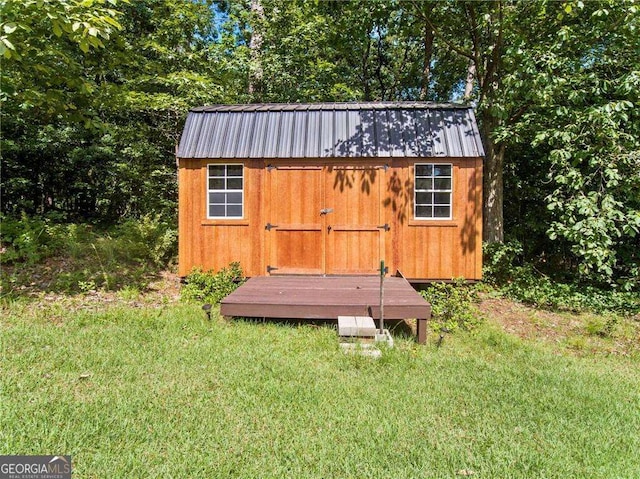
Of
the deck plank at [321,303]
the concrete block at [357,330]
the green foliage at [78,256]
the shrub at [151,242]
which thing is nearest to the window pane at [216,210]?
the deck plank at [321,303]

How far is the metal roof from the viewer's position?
592cm

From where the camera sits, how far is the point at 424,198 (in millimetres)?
5969

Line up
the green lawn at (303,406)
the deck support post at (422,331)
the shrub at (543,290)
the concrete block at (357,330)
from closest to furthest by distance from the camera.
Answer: the green lawn at (303,406)
the concrete block at (357,330)
the deck support post at (422,331)
the shrub at (543,290)

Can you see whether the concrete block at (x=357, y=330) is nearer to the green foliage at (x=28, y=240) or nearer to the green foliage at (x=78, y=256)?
the green foliage at (x=78, y=256)

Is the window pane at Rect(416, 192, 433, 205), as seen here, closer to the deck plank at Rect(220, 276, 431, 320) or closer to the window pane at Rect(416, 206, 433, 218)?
the window pane at Rect(416, 206, 433, 218)

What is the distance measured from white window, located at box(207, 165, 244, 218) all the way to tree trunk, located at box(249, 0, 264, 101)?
4683 millimetres

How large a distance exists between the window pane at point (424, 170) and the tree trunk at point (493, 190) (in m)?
2.20

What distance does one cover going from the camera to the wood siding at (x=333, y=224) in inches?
233

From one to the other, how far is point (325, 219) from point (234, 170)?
1.77 meters

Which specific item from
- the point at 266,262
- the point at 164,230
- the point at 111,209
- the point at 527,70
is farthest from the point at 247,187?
the point at 111,209

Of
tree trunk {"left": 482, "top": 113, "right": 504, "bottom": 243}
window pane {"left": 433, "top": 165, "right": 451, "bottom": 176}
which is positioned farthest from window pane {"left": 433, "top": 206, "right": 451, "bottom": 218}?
tree trunk {"left": 482, "top": 113, "right": 504, "bottom": 243}

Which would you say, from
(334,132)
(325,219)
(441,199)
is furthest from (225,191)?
(441,199)

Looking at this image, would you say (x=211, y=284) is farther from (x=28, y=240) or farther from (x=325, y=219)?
(x=28, y=240)

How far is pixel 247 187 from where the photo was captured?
609 cm
